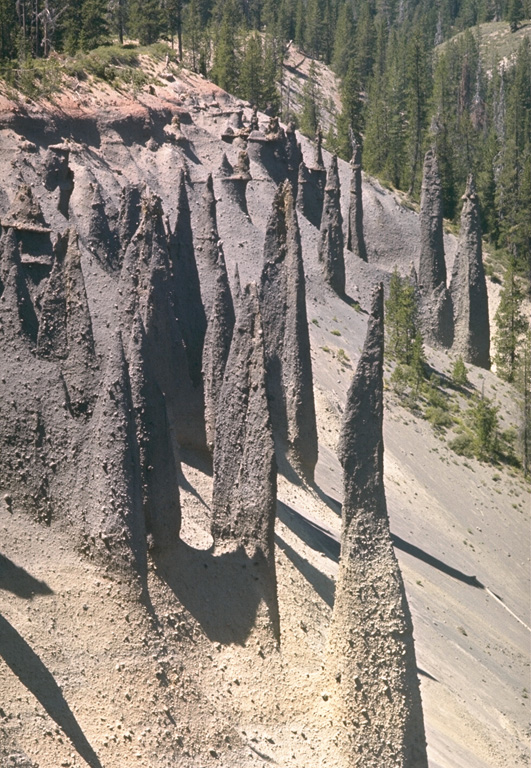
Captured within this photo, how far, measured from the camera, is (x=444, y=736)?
85.9ft

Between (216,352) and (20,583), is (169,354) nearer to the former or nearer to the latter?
(216,352)

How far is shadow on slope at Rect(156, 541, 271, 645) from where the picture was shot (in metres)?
20.4

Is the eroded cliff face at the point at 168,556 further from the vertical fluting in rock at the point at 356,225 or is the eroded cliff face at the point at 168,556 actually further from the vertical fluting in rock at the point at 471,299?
the vertical fluting in rock at the point at 356,225

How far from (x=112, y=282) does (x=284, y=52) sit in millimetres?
102362

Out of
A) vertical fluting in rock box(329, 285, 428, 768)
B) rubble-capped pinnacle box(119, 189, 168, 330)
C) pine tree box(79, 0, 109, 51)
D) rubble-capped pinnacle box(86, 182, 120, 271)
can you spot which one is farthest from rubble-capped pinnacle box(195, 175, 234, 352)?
pine tree box(79, 0, 109, 51)

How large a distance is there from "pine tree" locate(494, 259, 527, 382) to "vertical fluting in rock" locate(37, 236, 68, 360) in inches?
1619

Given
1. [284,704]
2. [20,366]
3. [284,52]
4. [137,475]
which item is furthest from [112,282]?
[284,52]

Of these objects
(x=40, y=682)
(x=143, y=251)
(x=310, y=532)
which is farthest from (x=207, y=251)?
(x=40, y=682)

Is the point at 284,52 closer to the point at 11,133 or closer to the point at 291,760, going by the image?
the point at 11,133

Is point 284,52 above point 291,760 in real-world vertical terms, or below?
above

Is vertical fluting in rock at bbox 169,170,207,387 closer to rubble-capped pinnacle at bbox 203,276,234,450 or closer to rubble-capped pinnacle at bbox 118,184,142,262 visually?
rubble-capped pinnacle at bbox 203,276,234,450

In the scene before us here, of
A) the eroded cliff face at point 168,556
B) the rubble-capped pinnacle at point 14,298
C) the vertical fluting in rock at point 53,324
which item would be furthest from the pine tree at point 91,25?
the vertical fluting in rock at point 53,324

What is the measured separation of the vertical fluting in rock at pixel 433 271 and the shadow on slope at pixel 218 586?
40.5m

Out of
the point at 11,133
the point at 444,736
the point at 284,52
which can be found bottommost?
the point at 444,736
